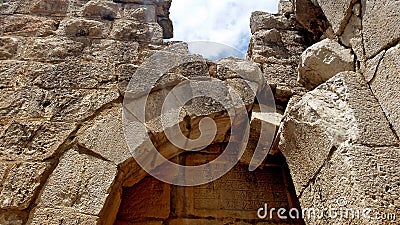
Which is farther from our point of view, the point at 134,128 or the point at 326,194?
the point at 134,128

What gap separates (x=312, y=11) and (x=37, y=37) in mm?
2293

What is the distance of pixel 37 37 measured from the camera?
117 inches

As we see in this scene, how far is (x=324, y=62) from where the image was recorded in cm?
241

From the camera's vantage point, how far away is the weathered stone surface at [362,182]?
1.66 m

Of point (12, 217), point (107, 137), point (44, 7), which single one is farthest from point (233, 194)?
point (44, 7)

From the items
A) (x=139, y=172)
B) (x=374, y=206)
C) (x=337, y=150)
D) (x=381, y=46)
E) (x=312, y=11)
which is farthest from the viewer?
(x=312, y=11)

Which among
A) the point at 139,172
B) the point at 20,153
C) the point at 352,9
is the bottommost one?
the point at 139,172

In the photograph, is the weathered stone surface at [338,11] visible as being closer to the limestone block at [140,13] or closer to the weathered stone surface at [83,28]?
the limestone block at [140,13]

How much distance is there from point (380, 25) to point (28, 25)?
8.68 ft

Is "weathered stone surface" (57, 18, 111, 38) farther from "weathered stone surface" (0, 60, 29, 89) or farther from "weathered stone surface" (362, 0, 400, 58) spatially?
"weathered stone surface" (362, 0, 400, 58)

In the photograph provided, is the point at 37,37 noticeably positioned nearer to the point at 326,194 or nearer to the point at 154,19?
the point at 154,19

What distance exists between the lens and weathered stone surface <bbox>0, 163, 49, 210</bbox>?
2.10m

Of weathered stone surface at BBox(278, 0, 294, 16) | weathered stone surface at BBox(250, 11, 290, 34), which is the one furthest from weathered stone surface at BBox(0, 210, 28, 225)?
weathered stone surface at BBox(278, 0, 294, 16)

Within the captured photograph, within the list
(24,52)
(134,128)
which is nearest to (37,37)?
(24,52)
